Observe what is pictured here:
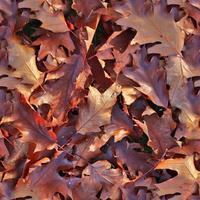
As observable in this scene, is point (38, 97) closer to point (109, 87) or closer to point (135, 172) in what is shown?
point (109, 87)

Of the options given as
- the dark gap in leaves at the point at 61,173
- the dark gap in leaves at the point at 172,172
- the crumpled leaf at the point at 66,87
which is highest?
the crumpled leaf at the point at 66,87

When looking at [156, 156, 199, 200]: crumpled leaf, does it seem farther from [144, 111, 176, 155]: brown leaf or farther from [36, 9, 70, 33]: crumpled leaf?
[36, 9, 70, 33]: crumpled leaf

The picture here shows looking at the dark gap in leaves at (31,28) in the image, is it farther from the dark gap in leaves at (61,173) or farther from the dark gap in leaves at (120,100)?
the dark gap in leaves at (61,173)

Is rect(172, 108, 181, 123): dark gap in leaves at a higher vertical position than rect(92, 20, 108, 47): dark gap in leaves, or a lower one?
lower

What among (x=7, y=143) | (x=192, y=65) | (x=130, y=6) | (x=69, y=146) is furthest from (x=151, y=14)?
(x=7, y=143)

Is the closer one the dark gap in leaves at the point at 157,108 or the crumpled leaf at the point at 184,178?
the crumpled leaf at the point at 184,178

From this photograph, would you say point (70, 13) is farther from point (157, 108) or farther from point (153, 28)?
point (157, 108)

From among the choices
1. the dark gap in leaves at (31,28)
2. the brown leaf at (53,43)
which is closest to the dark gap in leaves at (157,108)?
the brown leaf at (53,43)

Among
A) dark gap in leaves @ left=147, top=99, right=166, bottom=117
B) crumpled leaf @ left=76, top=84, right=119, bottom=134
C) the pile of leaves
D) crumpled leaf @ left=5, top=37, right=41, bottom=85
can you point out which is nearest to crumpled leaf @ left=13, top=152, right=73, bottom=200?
the pile of leaves
